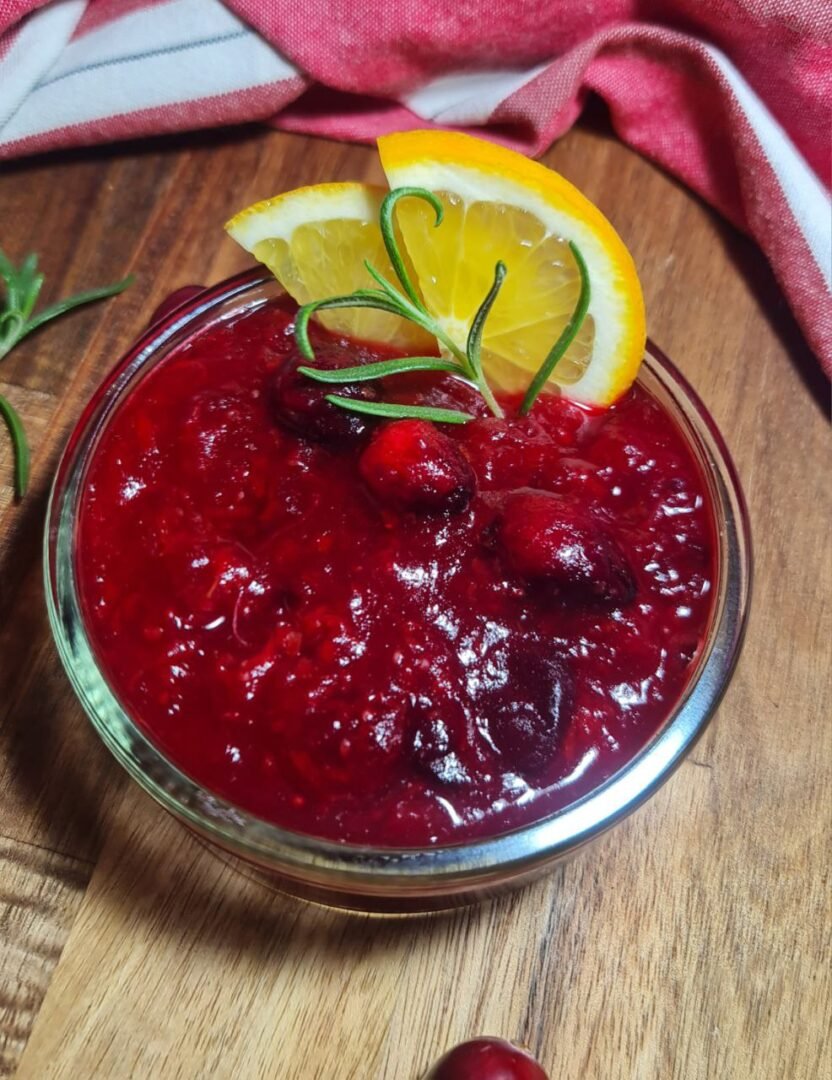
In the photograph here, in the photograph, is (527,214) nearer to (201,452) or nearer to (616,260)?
(616,260)

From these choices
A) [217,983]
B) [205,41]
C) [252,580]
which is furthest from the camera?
[205,41]

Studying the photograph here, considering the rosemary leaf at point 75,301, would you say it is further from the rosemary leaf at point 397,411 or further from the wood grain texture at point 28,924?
the wood grain texture at point 28,924

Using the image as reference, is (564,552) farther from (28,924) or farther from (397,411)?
(28,924)

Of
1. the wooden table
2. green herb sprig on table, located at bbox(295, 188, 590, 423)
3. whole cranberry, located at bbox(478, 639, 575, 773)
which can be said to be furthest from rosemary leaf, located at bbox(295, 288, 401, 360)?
the wooden table

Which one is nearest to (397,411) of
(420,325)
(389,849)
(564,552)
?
(420,325)

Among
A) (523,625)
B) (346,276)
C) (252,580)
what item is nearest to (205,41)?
(346,276)

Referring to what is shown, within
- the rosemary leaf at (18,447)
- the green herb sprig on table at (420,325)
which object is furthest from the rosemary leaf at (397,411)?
the rosemary leaf at (18,447)

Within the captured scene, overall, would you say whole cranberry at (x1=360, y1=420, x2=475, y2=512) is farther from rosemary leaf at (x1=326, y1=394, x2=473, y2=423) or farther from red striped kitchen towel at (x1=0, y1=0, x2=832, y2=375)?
red striped kitchen towel at (x1=0, y1=0, x2=832, y2=375)
